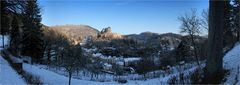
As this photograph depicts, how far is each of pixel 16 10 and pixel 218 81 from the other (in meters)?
21.0

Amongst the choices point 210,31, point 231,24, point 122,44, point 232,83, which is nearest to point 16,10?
point 210,31

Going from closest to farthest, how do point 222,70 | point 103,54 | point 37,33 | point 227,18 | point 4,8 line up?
point 222,70 → point 4,8 → point 227,18 → point 37,33 → point 103,54

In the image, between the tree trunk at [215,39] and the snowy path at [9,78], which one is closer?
the tree trunk at [215,39]

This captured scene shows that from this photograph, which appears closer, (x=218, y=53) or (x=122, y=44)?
(x=218, y=53)

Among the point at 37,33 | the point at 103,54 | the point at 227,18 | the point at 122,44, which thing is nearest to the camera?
the point at 227,18

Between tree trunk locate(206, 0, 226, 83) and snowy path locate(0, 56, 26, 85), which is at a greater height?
tree trunk locate(206, 0, 226, 83)

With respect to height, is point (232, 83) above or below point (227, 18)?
below

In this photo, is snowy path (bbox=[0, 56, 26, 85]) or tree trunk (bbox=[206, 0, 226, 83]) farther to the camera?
snowy path (bbox=[0, 56, 26, 85])

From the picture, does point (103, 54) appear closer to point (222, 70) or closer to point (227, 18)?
point (227, 18)

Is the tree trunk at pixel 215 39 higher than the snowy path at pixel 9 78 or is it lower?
higher

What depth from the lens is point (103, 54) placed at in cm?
17550

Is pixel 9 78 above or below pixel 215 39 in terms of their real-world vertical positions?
below

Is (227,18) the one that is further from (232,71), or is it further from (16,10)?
(232,71)

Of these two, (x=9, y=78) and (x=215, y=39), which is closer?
(x=215, y=39)
